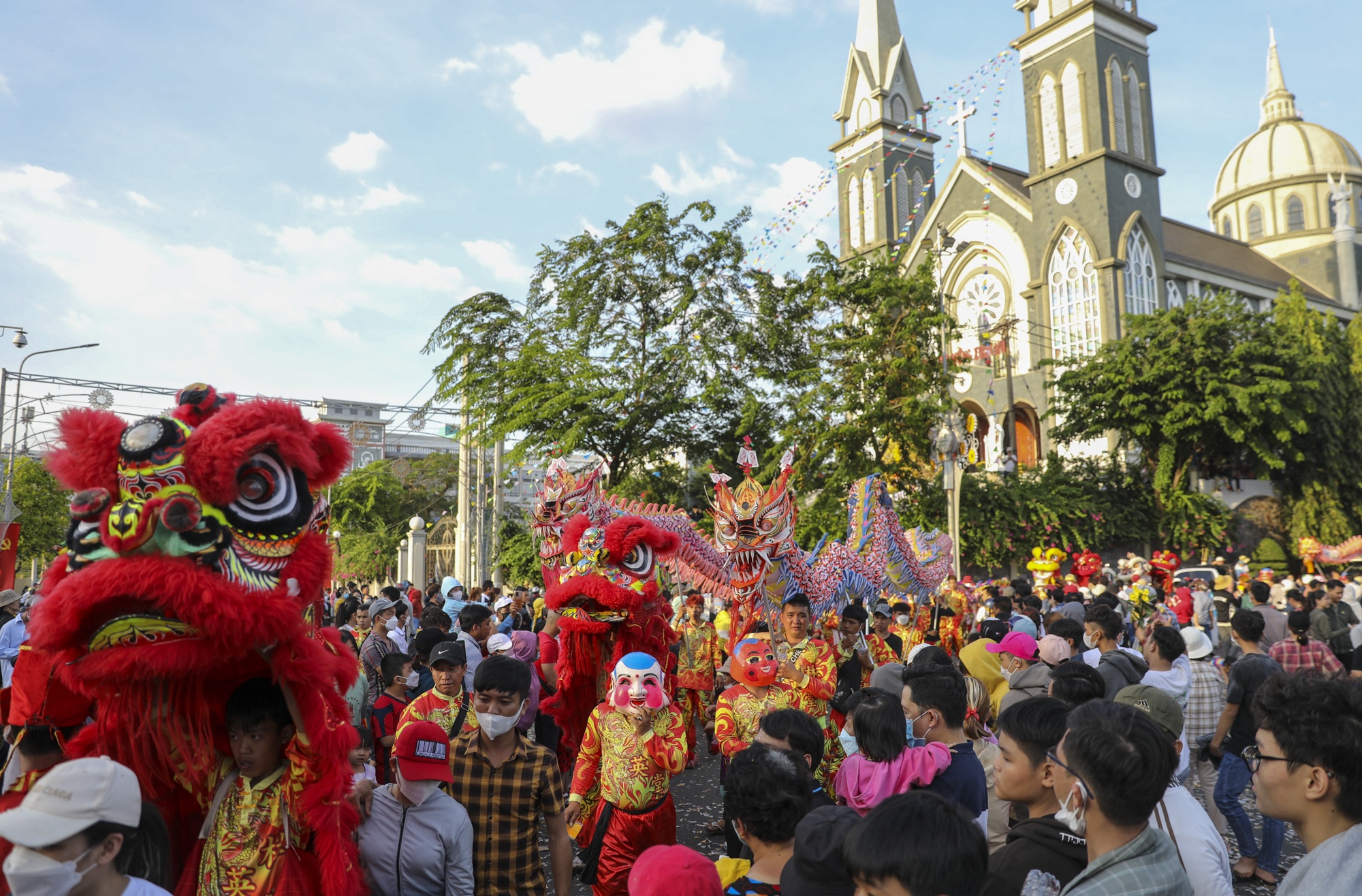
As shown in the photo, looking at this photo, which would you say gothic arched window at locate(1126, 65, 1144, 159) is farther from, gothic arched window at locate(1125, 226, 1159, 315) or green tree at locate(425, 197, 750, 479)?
green tree at locate(425, 197, 750, 479)

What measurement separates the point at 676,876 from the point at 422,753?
1.20 meters

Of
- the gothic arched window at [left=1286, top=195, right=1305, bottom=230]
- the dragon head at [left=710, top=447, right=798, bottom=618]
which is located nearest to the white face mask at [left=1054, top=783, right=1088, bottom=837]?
the dragon head at [left=710, top=447, right=798, bottom=618]

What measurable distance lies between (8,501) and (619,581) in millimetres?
21662

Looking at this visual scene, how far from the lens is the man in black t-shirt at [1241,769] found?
577 centimetres

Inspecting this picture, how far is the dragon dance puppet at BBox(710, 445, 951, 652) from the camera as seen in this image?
893 cm

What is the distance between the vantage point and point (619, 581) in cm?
664

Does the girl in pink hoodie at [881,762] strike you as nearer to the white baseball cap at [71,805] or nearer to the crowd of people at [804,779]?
the crowd of people at [804,779]

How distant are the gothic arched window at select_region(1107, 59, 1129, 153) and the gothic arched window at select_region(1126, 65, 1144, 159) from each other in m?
Result: 0.47

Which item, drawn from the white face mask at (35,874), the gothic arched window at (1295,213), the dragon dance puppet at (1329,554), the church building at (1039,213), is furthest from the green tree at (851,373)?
the gothic arched window at (1295,213)

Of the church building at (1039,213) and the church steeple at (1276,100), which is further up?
the church steeple at (1276,100)

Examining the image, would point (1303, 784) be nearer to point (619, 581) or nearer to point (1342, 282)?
point (619, 581)

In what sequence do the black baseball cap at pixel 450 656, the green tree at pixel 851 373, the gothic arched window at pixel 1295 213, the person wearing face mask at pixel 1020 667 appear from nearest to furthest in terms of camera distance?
the black baseball cap at pixel 450 656 < the person wearing face mask at pixel 1020 667 < the green tree at pixel 851 373 < the gothic arched window at pixel 1295 213

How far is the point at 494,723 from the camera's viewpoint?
11.5ft

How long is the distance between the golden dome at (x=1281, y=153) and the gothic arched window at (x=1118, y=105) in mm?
24155
